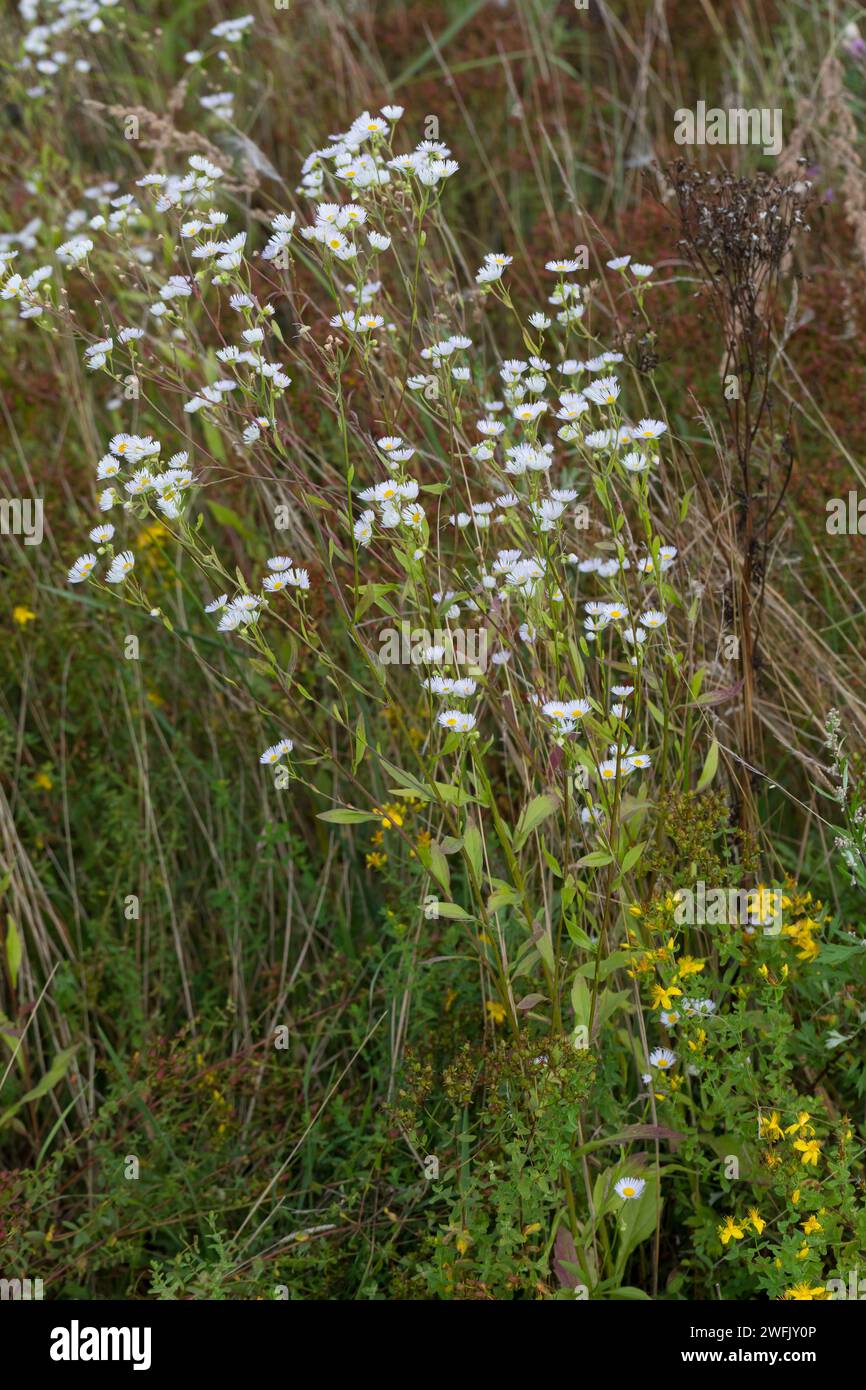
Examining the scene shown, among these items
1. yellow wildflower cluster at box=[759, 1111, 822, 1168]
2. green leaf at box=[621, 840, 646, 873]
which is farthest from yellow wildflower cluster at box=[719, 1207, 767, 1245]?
green leaf at box=[621, 840, 646, 873]

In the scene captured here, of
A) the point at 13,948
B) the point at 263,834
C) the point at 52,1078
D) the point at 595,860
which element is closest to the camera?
the point at 595,860

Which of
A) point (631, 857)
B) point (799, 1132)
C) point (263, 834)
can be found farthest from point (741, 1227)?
point (263, 834)

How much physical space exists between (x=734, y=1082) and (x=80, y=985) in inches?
57.2

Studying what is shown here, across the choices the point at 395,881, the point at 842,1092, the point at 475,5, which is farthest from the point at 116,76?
the point at 842,1092

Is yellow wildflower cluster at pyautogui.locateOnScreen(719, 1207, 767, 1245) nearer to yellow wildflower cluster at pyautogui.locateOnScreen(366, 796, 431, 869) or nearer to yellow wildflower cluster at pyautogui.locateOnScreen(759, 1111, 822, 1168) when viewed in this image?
yellow wildflower cluster at pyautogui.locateOnScreen(759, 1111, 822, 1168)

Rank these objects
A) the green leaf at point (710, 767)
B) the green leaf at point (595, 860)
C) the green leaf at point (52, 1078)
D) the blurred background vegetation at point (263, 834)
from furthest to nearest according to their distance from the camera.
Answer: the green leaf at point (52, 1078) → the blurred background vegetation at point (263, 834) → the green leaf at point (710, 767) → the green leaf at point (595, 860)

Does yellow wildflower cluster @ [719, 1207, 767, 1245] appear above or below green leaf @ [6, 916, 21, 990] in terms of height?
below

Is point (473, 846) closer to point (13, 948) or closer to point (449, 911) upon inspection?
point (449, 911)

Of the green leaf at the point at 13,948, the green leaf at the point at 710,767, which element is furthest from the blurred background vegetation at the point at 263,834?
the green leaf at the point at 710,767

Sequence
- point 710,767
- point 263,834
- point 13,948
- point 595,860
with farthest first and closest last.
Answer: point 263,834, point 13,948, point 710,767, point 595,860

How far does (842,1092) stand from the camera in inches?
102

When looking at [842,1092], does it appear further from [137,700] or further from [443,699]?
[137,700]

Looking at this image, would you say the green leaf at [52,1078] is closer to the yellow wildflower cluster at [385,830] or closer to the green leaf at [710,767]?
the yellow wildflower cluster at [385,830]
